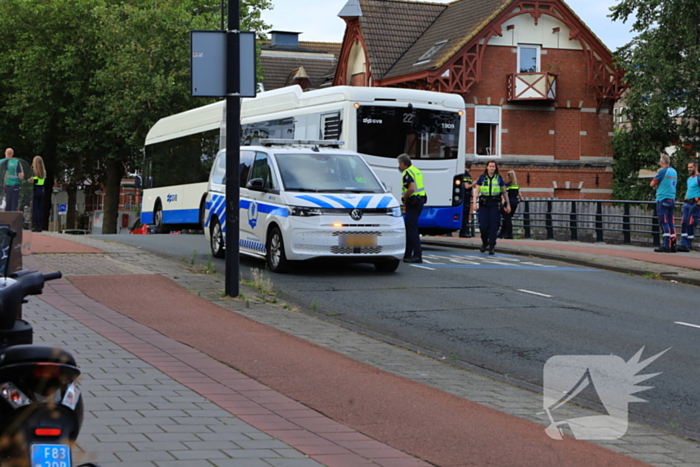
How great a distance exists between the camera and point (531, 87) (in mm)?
42000

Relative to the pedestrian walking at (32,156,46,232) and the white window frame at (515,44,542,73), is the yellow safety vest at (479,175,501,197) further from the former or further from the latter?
the white window frame at (515,44,542,73)

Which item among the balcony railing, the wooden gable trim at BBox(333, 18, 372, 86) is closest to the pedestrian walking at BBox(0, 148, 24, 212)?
the balcony railing

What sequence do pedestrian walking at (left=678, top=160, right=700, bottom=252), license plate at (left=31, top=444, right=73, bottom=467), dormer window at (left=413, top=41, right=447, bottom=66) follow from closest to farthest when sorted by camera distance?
license plate at (left=31, top=444, right=73, bottom=467)
pedestrian walking at (left=678, top=160, right=700, bottom=252)
dormer window at (left=413, top=41, right=447, bottom=66)

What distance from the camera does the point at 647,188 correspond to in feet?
138

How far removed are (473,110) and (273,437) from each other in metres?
37.3

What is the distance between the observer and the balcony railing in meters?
41.8

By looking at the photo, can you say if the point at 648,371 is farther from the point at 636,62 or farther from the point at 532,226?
the point at 636,62

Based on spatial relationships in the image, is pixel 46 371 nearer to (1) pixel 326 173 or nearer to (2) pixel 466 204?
(1) pixel 326 173

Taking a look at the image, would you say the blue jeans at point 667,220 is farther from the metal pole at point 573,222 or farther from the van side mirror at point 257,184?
the van side mirror at point 257,184

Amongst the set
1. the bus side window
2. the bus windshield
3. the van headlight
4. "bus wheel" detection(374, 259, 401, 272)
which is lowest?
"bus wheel" detection(374, 259, 401, 272)

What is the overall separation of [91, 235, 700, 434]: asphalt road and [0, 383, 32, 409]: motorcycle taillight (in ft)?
15.5

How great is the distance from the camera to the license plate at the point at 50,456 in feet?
10.5

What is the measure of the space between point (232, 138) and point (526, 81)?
105 feet

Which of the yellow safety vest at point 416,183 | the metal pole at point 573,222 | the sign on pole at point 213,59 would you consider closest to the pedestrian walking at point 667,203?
the metal pole at point 573,222
